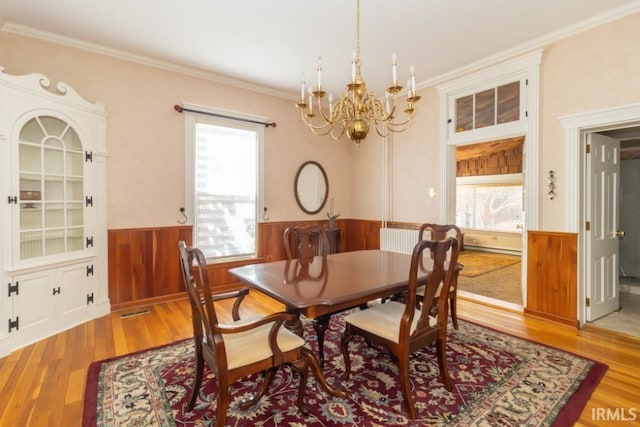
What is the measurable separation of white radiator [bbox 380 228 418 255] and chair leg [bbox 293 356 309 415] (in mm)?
2992

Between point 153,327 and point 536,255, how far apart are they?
4053 millimetres

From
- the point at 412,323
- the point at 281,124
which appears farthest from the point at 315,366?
the point at 281,124

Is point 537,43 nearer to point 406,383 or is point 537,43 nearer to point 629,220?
point 629,220

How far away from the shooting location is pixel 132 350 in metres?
2.61

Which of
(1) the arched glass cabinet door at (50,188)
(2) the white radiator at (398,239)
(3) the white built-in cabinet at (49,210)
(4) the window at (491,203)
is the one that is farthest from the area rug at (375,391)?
(4) the window at (491,203)

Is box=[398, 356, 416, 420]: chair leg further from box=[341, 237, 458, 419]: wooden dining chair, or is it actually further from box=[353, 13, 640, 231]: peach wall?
box=[353, 13, 640, 231]: peach wall

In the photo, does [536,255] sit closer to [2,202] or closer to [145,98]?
[145,98]

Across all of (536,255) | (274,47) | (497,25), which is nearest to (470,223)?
(536,255)

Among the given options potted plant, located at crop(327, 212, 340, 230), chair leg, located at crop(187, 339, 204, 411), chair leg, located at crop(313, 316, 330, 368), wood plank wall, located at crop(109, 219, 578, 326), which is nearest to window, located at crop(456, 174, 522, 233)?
wood plank wall, located at crop(109, 219, 578, 326)

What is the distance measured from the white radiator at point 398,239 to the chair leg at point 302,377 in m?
2.99

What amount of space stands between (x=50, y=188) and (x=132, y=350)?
180cm

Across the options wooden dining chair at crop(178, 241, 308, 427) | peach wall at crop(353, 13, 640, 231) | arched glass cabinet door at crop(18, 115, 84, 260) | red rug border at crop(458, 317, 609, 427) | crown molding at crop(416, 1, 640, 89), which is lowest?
red rug border at crop(458, 317, 609, 427)

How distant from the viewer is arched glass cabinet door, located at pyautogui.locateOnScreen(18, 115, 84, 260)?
282 centimetres

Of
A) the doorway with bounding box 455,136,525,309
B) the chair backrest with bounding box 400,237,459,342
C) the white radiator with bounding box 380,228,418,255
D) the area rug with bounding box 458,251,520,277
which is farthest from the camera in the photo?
the doorway with bounding box 455,136,525,309
